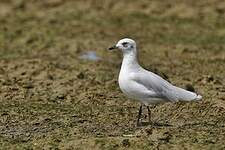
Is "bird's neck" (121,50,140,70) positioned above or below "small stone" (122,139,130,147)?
above

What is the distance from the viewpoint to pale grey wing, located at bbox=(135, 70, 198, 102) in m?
9.31

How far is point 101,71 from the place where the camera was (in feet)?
43.9

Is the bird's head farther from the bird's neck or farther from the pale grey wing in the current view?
the pale grey wing

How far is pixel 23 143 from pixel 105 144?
991 millimetres

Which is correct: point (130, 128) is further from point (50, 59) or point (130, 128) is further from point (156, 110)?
point (50, 59)

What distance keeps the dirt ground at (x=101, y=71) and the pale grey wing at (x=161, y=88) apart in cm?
38

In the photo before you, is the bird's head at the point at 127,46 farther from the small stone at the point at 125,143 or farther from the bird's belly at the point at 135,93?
the small stone at the point at 125,143

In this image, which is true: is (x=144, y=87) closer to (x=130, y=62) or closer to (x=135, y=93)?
(x=135, y=93)

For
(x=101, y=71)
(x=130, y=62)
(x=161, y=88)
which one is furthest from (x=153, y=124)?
(x=101, y=71)

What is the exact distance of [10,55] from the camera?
14.9 m

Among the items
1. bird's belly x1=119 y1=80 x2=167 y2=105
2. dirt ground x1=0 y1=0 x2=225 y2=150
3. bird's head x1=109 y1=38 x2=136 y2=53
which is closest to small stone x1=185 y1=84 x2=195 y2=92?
dirt ground x1=0 y1=0 x2=225 y2=150

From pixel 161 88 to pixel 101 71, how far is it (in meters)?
4.07

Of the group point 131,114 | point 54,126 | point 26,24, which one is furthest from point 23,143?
point 26,24

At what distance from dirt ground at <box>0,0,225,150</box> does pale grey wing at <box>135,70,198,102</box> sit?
38cm
